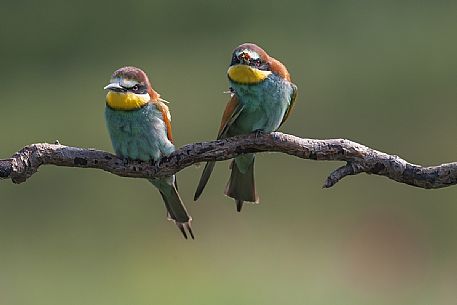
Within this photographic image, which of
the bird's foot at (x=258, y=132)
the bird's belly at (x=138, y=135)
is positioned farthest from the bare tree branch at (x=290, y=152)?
the bird's belly at (x=138, y=135)

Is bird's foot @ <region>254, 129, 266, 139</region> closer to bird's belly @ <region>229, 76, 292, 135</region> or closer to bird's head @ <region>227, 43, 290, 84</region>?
bird's belly @ <region>229, 76, 292, 135</region>

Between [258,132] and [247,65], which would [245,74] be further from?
[258,132]

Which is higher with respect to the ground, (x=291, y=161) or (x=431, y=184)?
(x=431, y=184)

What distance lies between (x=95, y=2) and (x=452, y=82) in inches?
99.7

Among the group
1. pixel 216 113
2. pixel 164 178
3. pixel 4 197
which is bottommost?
pixel 4 197

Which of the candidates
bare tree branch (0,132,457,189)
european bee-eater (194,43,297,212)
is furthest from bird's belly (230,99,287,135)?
bare tree branch (0,132,457,189)

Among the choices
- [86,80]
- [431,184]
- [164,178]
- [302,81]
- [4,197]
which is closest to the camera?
[431,184]

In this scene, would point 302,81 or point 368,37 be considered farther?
point 368,37

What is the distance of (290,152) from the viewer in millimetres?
2512

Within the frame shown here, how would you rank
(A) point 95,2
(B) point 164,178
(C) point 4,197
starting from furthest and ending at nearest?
(A) point 95,2 < (C) point 4,197 < (B) point 164,178

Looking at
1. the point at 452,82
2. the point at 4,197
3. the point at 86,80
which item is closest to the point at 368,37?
the point at 452,82

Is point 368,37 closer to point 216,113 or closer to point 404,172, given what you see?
point 216,113

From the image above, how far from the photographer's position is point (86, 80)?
6.58 meters

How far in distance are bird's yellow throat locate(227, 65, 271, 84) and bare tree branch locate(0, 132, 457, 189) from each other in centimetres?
22
